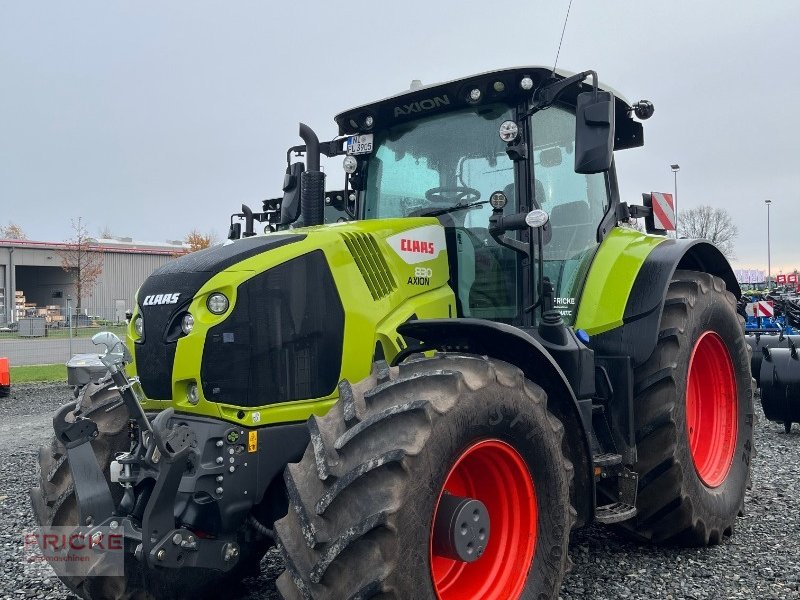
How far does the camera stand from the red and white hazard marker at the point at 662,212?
554cm

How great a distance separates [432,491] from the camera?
2.74 meters

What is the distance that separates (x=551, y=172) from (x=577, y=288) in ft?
2.36

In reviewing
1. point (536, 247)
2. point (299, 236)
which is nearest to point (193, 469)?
point (299, 236)

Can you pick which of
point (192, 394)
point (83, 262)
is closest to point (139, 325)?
point (192, 394)

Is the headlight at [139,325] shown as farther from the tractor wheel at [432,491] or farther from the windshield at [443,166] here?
the windshield at [443,166]

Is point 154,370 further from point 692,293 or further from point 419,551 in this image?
point 692,293

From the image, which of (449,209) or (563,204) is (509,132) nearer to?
(449,209)

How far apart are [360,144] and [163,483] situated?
2530mm

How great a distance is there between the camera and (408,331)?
11.4ft

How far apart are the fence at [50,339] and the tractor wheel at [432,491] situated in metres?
15.3

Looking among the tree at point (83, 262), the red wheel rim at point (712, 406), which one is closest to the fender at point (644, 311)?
the red wheel rim at point (712, 406)

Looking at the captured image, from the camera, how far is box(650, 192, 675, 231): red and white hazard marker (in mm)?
5543

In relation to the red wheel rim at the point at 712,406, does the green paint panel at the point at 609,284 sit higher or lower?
higher

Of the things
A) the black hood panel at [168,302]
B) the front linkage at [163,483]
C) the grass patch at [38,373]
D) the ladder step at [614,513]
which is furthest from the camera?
the grass patch at [38,373]
